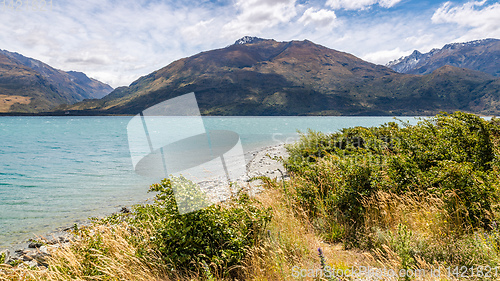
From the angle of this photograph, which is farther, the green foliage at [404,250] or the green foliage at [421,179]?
the green foliage at [421,179]

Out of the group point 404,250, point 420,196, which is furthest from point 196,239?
point 420,196

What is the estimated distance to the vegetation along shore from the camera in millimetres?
3592

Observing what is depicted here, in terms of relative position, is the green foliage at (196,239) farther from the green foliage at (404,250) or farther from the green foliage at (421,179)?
the green foliage at (421,179)

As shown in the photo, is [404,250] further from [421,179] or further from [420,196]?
[421,179]

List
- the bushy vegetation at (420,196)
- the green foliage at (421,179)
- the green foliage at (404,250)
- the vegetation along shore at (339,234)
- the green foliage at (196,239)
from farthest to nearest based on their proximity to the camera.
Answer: the green foliage at (421,179) < the bushy vegetation at (420,196) < the green foliage at (196,239) < the vegetation along shore at (339,234) < the green foliage at (404,250)

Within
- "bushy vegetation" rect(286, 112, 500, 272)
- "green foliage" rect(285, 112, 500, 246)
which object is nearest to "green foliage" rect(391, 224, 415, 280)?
"bushy vegetation" rect(286, 112, 500, 272)

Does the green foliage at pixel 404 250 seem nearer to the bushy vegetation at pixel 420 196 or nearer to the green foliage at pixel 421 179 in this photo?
the bushy vegetation at pixel 420 196

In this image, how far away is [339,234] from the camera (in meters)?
5.23

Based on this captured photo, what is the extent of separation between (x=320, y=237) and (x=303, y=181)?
1.95 metres

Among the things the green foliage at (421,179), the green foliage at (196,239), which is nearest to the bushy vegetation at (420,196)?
the green foliage at (421,179)

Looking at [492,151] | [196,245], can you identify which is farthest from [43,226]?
[492,151]

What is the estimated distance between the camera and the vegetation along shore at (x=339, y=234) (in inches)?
141

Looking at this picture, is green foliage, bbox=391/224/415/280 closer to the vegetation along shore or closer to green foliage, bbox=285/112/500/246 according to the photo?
the vegetation along shore

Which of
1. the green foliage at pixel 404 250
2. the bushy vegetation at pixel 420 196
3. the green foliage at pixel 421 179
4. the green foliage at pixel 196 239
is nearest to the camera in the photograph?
the green foliage at pixel 404 250
